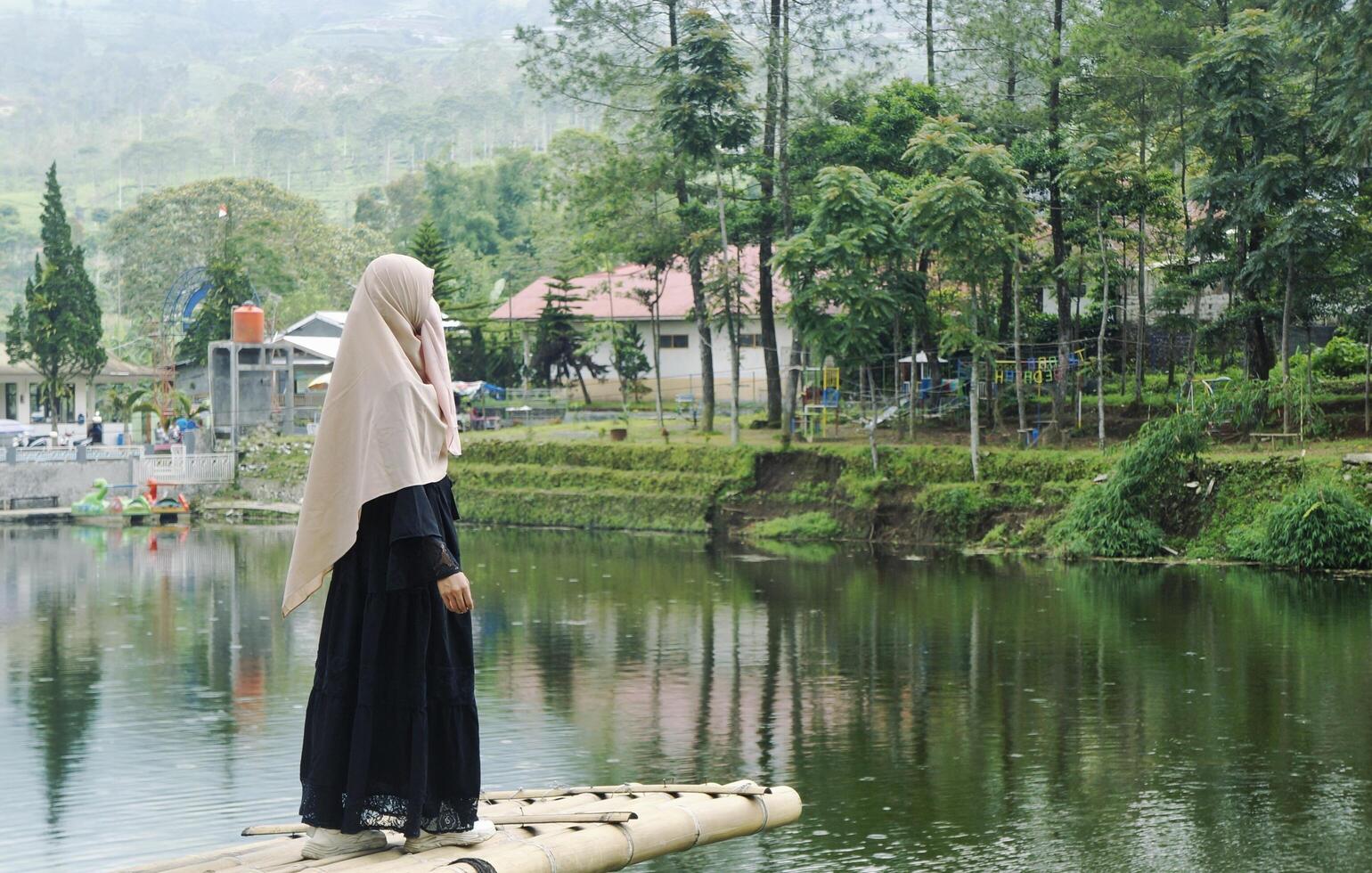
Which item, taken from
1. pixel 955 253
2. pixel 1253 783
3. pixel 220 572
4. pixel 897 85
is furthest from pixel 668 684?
pixel 897 85

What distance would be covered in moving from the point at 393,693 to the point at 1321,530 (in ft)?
59.1

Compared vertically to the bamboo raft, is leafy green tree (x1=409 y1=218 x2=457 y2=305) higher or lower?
higher

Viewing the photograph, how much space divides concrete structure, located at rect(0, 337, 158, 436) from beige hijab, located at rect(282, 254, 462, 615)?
4039 cm

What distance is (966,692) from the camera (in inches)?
522

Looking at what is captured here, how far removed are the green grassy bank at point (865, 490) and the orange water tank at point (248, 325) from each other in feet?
22.4

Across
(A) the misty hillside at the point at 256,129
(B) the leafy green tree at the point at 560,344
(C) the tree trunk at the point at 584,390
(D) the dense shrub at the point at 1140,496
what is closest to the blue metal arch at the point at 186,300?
(B) the leafy green tree at the point at 560,344

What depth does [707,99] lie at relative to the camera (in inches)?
1096

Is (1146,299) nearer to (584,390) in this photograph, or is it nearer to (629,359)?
(629,359)

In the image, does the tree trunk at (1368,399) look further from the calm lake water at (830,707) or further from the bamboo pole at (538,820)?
the bamboo pole at (538,820)

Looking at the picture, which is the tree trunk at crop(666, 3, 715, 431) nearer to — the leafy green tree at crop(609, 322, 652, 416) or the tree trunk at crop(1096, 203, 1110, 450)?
the leafy green tree at crop(609, 322, 652, 416)

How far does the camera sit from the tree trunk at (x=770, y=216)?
2928 centimetres

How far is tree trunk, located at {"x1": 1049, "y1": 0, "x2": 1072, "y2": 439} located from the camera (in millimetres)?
25703

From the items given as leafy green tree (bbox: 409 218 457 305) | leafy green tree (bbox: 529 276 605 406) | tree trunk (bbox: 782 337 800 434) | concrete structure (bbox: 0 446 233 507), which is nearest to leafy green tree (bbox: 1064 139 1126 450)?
tree trunk (bbox: 782 337 800 434)

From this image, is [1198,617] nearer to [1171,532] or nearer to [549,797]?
[1171,532]
